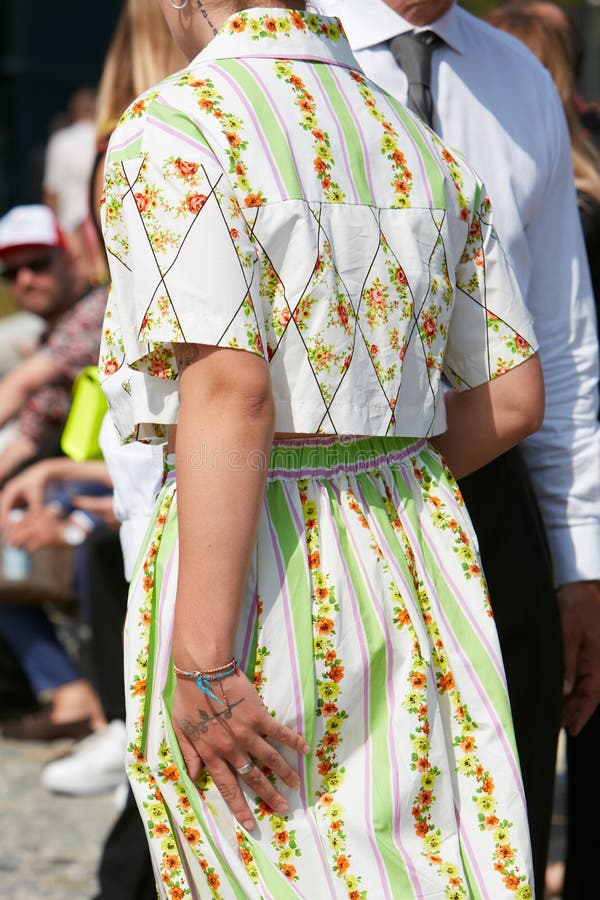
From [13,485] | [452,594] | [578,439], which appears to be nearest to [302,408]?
[452,594]

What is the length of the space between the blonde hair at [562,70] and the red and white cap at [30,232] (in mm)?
2273

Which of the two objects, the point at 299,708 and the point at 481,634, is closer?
the point at 299,708

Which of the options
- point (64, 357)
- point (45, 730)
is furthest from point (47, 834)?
point (64, 357)

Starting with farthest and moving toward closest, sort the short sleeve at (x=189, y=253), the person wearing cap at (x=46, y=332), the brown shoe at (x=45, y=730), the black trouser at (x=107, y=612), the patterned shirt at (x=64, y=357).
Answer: the brown shoe at (x=45, y=730) → the person wearing cap at (x=46, y=332) → the patterned shirt at (x=64, y=357) → the black trouser at (x=107, y=612) → the short sleeve at (x=189, y=253)

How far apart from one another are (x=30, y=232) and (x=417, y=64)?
3037 mm

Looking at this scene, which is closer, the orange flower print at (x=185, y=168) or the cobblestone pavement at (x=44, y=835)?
the orange flower print at (x=185, y=168)

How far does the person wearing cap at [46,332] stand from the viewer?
444cm

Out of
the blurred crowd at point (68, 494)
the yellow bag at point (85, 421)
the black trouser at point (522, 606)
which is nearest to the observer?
the black trouser at point (522, 606)

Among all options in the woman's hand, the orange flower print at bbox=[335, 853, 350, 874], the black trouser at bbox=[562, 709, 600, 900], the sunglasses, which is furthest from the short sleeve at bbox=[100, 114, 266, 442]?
the sunglasses

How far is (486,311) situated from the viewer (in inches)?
66.9

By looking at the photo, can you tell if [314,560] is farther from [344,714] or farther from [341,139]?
[341,139]

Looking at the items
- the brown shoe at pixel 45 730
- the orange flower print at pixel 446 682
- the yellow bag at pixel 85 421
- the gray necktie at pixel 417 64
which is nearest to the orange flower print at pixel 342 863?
the orange flower print at pixel 446 682

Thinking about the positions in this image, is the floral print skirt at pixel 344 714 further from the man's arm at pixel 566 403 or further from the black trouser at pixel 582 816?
the black trouser at pixel 582 816

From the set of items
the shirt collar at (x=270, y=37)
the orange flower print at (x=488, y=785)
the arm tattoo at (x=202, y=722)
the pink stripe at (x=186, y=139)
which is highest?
A: the shirt collar at (x=270, y=37)
